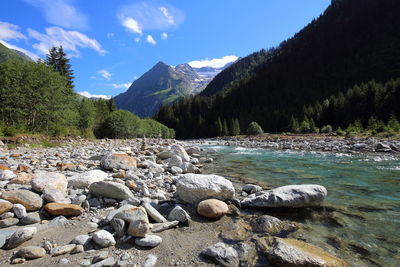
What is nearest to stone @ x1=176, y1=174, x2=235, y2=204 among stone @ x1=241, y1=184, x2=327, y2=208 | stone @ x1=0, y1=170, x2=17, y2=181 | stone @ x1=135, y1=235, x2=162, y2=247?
stone @ x1=241, y1=184, x2=327, y2=208

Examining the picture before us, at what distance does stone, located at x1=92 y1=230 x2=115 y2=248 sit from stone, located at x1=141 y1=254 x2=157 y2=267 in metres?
0.63

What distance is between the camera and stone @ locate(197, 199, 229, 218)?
414 cm

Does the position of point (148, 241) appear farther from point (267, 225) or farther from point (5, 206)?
point (5, 206)

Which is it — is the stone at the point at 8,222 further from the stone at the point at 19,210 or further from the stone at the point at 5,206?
the stone at the point at 5,206

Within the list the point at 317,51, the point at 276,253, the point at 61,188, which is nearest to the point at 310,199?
the point at 276,253

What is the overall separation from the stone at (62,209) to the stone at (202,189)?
80.6 inches

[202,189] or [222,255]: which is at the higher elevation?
[202,189]

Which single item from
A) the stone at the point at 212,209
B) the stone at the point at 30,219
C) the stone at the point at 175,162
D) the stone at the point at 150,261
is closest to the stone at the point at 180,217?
the stone at the point at 212,209

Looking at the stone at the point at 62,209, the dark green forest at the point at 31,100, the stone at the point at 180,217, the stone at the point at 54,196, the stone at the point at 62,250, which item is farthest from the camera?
the dark green forest at the point at 31,100

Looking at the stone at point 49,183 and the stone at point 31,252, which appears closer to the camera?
the stone at point 31,252

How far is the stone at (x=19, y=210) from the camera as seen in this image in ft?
11.5

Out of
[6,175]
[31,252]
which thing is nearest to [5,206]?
[31,252]

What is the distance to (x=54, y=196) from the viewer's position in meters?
4.06

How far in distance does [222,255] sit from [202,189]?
6.16 feet
